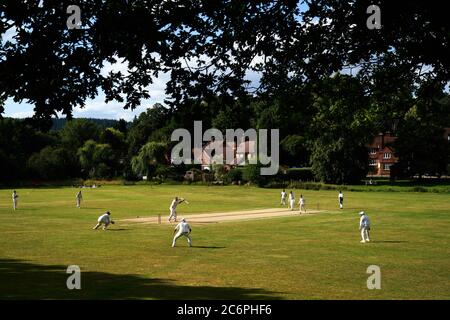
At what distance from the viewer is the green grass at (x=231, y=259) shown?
16.8 meters

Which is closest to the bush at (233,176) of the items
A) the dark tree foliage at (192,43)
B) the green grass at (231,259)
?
the green grass at (231,259)

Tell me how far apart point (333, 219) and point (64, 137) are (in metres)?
120

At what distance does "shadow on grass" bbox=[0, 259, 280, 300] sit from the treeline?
500 cm

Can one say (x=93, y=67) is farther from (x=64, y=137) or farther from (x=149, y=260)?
(x=64, y=137)

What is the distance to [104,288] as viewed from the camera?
55.6 ft

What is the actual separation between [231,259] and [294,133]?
95492 millimetres

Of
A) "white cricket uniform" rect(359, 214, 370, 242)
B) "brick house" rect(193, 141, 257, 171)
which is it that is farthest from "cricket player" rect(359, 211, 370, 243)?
"brick house" rect(193, 141, 257, 171)

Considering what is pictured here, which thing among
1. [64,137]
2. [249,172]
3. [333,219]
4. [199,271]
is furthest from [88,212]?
[64,137]

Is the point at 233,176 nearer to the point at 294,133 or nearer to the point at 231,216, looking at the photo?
the point at 294,133

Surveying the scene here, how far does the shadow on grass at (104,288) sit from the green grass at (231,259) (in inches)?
1.3

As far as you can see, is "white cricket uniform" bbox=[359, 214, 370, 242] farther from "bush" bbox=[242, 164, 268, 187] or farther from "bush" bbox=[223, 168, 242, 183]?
"bush" bbox=[223, 168, 242, 183]

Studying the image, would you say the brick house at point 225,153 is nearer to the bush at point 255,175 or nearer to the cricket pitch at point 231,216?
the bush at point 255,175

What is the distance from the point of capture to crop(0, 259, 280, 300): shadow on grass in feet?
51.8

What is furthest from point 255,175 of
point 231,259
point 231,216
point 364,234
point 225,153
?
point 231,259
